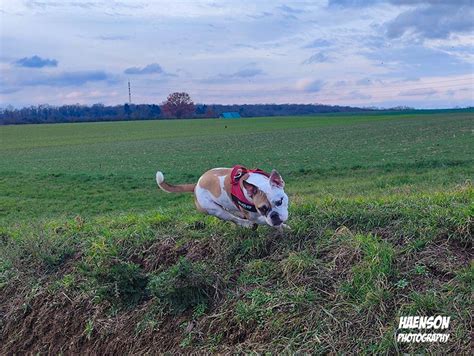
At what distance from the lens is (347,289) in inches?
171

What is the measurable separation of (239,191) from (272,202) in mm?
485

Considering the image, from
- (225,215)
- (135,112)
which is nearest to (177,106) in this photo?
(135,112)

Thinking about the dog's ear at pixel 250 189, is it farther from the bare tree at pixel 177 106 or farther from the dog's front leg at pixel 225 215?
the bare tree at pixel 177 106

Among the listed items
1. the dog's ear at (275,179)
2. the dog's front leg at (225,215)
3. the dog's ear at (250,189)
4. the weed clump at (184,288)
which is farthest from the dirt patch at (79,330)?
the dog's ear at (275,179)

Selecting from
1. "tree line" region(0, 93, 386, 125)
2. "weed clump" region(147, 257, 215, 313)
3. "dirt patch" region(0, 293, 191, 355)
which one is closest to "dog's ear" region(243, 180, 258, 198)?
"weed clump" region(147, 257, 215, 313)

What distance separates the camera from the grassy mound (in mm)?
4078

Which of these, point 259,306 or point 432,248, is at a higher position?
point 432,248

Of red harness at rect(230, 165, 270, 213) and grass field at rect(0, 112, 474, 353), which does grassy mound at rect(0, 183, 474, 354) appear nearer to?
grass field at rect(0, 112, 474, 353)

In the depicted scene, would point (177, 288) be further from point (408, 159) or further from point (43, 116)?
point (43, 116)

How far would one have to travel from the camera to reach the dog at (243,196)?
195 inches

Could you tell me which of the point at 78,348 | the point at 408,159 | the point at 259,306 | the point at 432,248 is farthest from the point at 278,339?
the point at 408,159

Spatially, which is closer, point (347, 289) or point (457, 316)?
point (457, 316)

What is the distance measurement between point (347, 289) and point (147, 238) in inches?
105

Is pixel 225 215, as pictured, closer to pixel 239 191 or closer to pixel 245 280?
pixel 239 191
